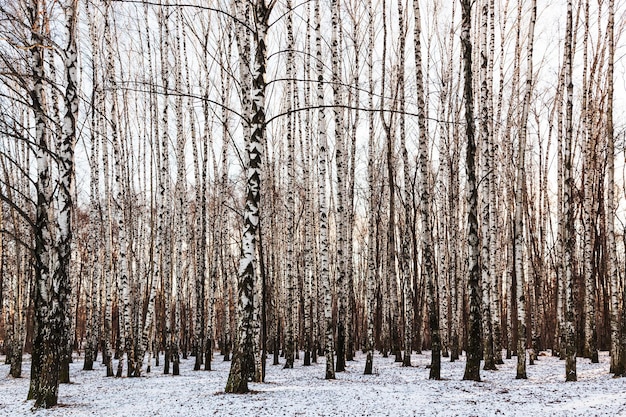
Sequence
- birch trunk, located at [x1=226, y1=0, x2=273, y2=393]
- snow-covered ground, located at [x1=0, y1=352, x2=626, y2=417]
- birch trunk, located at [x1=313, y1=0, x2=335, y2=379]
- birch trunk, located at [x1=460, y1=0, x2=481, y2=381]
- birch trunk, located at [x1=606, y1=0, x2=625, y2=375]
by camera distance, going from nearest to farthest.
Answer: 1. snow-covered ground, located at [x1=0, y1=352, x2=626, y2=417]
2. birch trunk, located at [x1=226, y1=0, x2=273, y2=393]
3. birch trunk, located at [x1=460, y1=0, x2=481, y2=381]
4. birch trunk, located at [x1=606, y1=0, x2=625, y2=375]
5. birch trunk, located at [x1=313, y1=0, x2=335, y2=379]

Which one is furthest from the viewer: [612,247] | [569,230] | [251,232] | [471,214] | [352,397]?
[612,247]

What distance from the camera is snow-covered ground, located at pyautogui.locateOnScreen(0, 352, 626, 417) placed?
7.54 meters

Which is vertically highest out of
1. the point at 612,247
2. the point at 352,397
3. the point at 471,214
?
the point at 471,214

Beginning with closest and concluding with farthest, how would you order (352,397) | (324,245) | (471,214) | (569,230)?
(352,397) < (471,214) < (569,230) < (324,245)

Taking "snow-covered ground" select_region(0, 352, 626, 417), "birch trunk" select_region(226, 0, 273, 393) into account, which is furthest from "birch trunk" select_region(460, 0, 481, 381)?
"birch trunk" select_region(226, 0, 273, 393)

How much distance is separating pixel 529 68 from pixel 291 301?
947 centimetres

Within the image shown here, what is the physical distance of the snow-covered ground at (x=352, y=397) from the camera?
754cm

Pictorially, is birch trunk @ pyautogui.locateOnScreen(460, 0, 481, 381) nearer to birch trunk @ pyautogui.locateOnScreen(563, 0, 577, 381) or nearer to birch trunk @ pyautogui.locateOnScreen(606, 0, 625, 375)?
birch trunk @ pyautogui.locateOnScreen(563, 0, 577, 381)

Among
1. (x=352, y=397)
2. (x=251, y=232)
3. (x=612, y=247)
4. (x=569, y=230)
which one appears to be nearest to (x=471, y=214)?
(x=569, y=230)

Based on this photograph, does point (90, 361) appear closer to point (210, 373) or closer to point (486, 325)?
point (210, 373)

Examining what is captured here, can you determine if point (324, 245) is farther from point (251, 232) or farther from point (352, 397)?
point (352, 397)

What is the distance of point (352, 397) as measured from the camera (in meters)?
8.78

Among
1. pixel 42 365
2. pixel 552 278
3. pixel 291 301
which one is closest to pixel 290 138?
pixel 291 301

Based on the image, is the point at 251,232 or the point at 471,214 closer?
the point at 251,232
